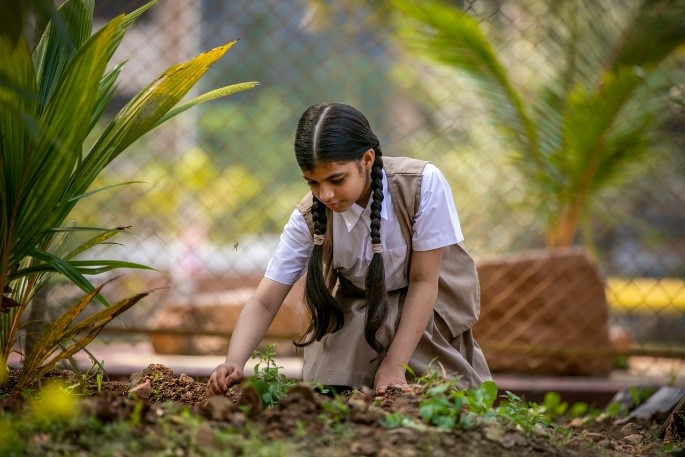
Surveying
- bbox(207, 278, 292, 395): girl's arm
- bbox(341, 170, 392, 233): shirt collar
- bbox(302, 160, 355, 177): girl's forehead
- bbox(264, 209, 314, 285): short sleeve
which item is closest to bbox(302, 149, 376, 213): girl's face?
bbox(302, 160, 355, 177): girl's forehead

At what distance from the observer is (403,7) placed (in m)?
4.73

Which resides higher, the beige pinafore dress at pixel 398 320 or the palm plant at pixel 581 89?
the palm plant at pixel 581 89

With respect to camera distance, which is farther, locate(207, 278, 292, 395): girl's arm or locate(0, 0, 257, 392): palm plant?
locate(207, 278, 292, 395): girl's arm

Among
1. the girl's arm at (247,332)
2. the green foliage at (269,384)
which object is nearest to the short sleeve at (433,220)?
the girl's arm at (247,332)

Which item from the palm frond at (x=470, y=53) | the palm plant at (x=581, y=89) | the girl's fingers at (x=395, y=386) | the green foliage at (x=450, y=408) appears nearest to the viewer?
the green foliage at (x=450, y=408)

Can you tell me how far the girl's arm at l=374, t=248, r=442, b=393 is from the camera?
2.81 m

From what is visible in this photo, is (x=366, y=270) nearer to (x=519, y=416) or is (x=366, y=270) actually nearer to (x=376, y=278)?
(x=376, y=278)

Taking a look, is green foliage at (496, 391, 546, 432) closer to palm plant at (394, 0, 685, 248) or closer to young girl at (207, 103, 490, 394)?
young girl at (207, 103, 490, 394)

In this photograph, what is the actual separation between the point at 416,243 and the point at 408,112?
7490 mm

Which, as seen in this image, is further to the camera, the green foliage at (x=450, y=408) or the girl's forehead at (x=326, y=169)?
the girl's forehead at (x=326, y=169)

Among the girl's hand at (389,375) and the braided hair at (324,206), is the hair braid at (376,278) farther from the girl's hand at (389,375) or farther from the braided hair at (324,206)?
the girl's hand at (389,375)

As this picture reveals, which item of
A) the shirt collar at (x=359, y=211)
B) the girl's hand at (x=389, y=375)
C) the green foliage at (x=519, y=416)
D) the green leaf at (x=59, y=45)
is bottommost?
the green foliage at (x=519, y=416)

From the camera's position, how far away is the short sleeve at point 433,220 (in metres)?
2.90

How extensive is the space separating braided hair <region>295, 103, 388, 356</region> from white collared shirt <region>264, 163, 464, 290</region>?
7cm
